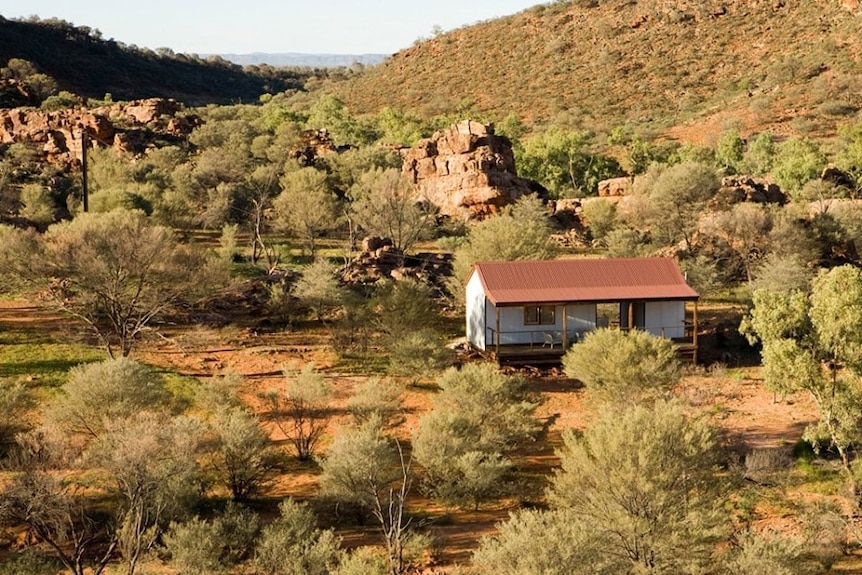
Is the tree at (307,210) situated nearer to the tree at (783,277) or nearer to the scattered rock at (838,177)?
the tree at (783,277)

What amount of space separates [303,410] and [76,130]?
143 ft

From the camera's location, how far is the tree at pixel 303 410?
23250 mm

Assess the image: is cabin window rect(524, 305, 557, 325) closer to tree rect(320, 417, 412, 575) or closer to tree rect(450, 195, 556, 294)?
tree rect(450, 195, 556, 294)

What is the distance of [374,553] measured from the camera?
717 inches

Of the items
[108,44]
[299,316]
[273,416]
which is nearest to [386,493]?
[273,416]

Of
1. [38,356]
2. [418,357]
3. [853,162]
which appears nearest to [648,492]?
[418,357]

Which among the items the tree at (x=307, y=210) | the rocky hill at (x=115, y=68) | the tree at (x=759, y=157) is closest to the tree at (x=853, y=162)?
the tree at (x=759, y=157)

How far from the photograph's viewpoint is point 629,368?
78.6 feet

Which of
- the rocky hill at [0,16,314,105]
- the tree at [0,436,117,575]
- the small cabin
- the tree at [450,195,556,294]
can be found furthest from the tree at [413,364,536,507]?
the rocky hill at [0,16,314,105]

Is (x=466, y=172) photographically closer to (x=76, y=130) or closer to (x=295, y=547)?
(x=76, y=130)

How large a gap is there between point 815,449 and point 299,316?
59.9 ft

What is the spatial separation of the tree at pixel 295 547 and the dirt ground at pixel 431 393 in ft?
4.79

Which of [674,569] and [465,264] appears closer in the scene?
[674,569]

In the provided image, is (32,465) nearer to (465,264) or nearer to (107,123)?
(465,264)
